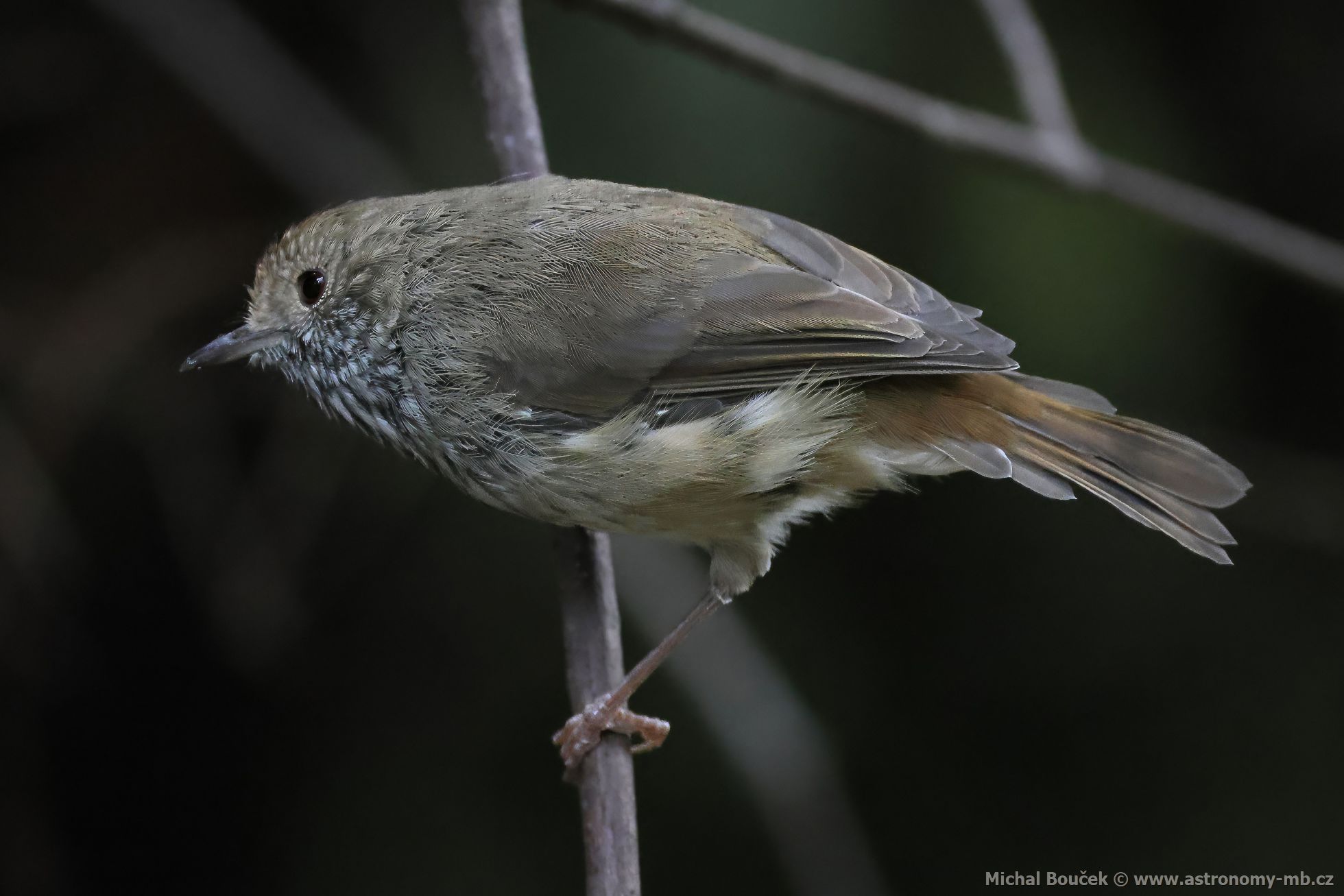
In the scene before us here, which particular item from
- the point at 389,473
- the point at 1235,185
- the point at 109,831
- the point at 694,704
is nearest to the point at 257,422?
the point at 389,473

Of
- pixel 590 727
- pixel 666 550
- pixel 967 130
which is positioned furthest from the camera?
pixel 666 550

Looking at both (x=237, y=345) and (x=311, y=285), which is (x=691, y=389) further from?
(x=237, y=345)

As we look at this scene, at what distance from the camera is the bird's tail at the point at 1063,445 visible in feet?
10.4

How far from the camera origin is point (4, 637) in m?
4.25

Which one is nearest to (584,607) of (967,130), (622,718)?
(622,718)

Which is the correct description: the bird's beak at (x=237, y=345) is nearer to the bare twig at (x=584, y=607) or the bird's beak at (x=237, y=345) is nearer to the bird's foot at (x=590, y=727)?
the bare twig at (x=584, y=607)

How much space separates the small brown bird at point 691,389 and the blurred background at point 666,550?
102cm

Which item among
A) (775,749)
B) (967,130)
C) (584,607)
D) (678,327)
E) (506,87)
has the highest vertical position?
(506,87)

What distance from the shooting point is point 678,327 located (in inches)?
127

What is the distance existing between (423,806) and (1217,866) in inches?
98.5

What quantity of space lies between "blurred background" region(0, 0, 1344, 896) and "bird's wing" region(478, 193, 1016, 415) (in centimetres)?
112

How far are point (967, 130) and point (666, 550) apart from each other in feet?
5.40

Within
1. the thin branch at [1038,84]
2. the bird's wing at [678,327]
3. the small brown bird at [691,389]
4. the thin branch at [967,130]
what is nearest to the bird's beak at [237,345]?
the small brown bird at [691,389]

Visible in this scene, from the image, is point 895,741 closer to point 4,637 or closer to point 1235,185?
point 1235,185
